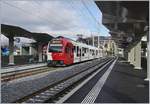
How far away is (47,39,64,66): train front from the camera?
3847 centimetres

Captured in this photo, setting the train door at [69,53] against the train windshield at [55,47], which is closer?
the train windshield at [55,47]

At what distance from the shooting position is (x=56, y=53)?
38938 mm

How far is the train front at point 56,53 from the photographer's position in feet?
126

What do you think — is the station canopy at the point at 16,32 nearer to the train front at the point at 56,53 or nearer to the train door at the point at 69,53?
the train front at the point at 56,53

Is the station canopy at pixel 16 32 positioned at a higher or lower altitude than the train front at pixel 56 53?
higher

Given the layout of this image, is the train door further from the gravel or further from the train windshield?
the gravel

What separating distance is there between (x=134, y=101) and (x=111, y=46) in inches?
6805

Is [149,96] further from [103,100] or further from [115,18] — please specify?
[115,18]

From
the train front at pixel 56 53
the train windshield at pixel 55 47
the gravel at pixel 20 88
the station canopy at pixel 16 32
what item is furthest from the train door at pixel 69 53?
the gravel at pixel 20 88

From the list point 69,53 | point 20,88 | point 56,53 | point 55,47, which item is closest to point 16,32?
point 55,47

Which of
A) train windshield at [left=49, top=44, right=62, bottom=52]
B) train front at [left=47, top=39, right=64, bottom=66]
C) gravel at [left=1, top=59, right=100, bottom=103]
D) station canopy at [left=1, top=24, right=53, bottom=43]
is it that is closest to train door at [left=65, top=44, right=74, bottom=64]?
train front at [left=47, top=39, right=64, bottom=66]

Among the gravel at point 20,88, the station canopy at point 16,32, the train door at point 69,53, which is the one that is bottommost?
the gravel at point 20,88

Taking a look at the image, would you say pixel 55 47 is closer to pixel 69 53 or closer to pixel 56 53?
pixel 56 53

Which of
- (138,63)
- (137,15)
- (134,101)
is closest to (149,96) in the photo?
(134,101)
